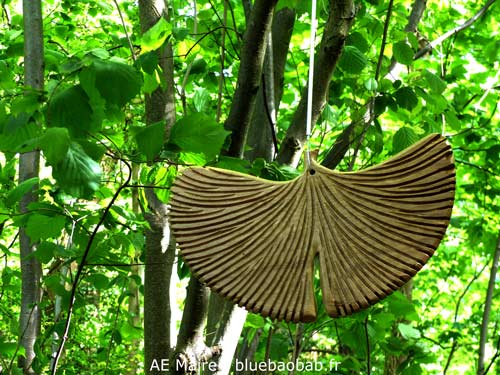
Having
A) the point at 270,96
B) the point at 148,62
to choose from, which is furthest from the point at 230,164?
the point at 270,96

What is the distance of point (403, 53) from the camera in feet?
6.39

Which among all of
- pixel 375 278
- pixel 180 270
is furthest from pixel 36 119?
pixel 375 278

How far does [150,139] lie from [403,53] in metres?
1.07

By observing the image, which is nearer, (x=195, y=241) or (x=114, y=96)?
(x=195, y=241)

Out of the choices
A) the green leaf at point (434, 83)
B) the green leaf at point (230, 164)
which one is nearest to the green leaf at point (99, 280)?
the green leaf at point (230, 164)

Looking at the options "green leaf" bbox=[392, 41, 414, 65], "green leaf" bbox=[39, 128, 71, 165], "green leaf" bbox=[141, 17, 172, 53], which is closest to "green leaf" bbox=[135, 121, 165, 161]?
"green leaf" bbox=[39, 128, 71, 165]

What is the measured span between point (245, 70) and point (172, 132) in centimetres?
40

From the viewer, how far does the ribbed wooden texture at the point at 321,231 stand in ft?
2.93

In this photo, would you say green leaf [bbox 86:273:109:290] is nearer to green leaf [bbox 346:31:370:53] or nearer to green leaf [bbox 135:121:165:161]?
green leaf [bbox 135:121:165:161]

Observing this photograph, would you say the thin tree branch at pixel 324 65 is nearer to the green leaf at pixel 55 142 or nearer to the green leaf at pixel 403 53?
the green leaf at pixel 403 53

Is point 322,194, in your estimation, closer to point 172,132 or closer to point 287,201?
point 287,201

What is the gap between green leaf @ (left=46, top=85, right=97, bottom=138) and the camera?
1.11 meters

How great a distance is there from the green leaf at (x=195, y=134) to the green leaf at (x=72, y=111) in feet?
0.51

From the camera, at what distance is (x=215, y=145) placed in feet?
3.91
